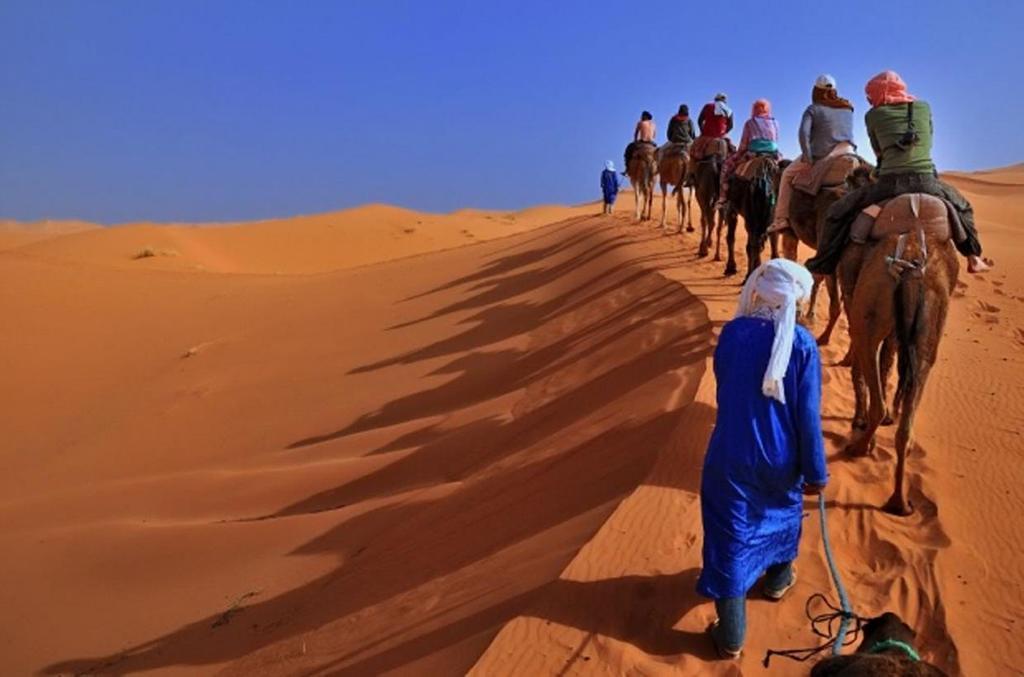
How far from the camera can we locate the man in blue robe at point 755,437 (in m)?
3.54

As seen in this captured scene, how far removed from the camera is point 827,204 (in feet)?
27.9

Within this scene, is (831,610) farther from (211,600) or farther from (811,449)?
(211,600)

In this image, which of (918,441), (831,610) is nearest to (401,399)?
(918,441)

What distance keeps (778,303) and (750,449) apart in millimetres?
679

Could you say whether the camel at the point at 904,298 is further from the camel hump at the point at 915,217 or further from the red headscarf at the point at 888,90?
the red headscarf at the point at 888,90

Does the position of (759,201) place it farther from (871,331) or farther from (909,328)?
(909,328)

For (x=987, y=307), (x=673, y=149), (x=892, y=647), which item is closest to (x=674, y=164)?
(x=673, y=149)

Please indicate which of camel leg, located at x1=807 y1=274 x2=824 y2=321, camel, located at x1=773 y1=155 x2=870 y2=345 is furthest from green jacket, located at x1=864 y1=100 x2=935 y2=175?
camel leg, located at x1=807 y1=274 x2=824 y2=321

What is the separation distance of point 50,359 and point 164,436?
307 inches

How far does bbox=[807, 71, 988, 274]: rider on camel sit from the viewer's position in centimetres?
570

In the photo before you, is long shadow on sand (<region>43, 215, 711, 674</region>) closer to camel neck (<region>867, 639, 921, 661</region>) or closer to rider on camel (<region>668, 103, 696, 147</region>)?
camel neck (<region>867, 639, 921, 661</region>)

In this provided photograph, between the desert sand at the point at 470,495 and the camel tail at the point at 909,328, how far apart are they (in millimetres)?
803

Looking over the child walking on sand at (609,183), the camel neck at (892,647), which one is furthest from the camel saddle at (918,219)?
the child walking on sand at (609,183)

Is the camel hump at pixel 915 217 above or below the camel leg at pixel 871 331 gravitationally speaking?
above
